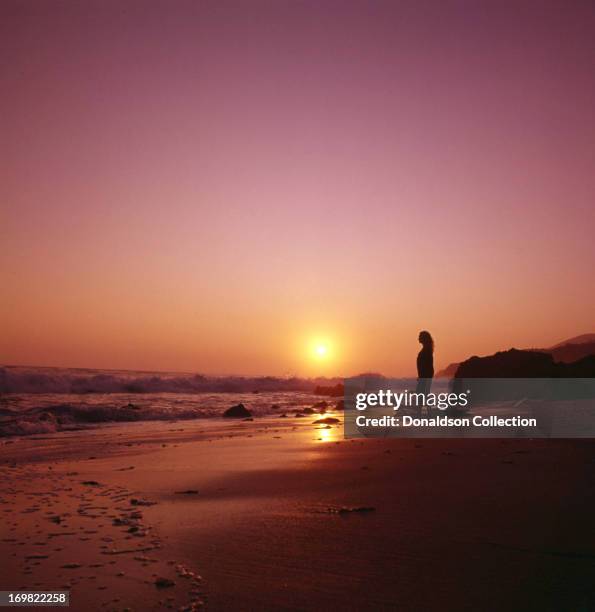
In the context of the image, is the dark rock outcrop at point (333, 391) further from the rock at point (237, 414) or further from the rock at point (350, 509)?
the rock at point (350, 509)

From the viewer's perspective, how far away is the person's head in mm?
22359

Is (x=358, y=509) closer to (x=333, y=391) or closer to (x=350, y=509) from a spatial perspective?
(x=350, y=509)

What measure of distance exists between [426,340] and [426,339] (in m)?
0.04

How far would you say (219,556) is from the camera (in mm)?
4773

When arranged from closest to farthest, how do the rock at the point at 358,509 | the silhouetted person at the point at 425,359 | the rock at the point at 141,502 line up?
the rock at the point at 358,509
the rock at the point at 141,502
the silhouetted person at the point at 425,359

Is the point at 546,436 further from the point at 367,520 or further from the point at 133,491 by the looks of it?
the point at 133,491

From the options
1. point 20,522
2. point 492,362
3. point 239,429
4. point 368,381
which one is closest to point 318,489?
point 20,522

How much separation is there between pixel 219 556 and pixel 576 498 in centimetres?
390

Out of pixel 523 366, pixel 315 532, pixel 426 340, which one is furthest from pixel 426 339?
pixel 315 532

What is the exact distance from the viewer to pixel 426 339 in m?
22.4

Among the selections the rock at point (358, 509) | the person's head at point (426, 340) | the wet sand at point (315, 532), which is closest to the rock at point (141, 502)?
the wet sand at point (315, 532)

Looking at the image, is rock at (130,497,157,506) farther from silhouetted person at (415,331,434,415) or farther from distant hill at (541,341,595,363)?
distant hill at (541,341,595,363)

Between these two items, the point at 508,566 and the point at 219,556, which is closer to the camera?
the point at 508,566

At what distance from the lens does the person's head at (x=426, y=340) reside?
73.4 ft
